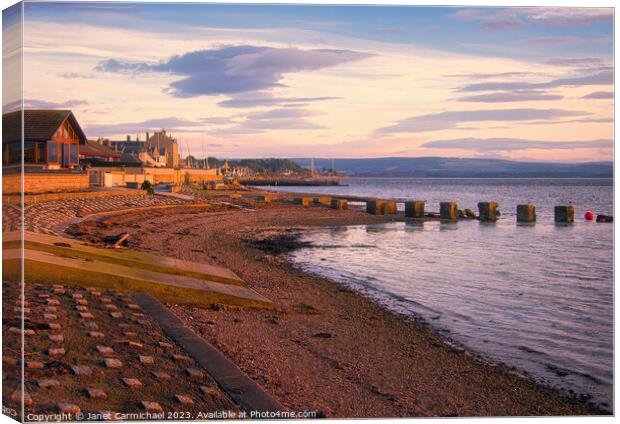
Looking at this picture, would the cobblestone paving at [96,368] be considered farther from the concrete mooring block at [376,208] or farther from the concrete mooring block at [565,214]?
the concrete mooring block at [376,208]

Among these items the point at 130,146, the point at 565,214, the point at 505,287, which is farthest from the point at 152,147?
the point at 505,287

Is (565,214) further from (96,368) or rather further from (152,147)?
(152,147)

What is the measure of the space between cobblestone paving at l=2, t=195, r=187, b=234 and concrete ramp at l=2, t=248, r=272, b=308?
193 cm

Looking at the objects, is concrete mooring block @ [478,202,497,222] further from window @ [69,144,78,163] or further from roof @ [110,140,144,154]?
roof @ [110,140,144,154]

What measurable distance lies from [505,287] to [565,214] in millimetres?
25503

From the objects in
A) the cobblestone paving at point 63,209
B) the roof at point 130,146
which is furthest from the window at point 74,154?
the roof at point 130,146

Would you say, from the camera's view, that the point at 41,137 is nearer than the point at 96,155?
Yes

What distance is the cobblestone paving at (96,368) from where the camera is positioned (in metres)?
6.34

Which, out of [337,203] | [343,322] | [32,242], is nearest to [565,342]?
[343,322]

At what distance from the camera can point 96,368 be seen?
689cm

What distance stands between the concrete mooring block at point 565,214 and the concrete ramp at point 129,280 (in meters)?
31.4

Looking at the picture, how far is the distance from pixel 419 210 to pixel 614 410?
118ft

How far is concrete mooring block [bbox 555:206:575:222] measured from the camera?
3944 centimetres

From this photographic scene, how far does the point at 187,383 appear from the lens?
6859 millimetres
